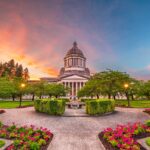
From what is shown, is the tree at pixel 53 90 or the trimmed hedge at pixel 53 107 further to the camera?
the tree at pixel 53 90

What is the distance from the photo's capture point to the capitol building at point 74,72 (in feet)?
293

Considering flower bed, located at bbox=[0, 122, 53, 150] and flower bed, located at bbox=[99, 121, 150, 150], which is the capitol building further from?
flower bed, located at bbox=[0, 122, 53, 150]

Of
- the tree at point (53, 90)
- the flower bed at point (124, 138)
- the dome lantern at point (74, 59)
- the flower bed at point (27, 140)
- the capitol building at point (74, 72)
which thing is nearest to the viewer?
the flower bed at point (27, 140)

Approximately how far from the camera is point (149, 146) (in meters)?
8.52

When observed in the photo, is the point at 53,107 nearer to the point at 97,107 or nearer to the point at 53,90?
the point at 97,107

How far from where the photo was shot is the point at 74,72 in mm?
95188

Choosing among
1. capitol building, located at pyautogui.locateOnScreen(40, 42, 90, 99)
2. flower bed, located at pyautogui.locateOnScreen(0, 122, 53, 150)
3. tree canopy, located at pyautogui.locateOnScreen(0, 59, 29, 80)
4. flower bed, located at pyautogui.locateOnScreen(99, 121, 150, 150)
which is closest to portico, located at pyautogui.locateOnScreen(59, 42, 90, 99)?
capitol building, located at pyautogui.locateOnScreen(40, 42, 90, 99)

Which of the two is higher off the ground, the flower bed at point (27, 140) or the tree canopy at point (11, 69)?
the tree canopy at point (11, 69)

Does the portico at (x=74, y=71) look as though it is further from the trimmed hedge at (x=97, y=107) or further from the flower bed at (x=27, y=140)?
the flower bed at (x=27, y=140)

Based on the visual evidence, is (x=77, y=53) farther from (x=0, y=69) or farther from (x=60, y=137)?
(x=60, y=137)

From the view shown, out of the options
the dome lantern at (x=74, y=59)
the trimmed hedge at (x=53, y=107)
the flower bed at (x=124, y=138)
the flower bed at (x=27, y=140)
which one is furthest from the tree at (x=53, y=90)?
the flower bed at (x=124, y=138)

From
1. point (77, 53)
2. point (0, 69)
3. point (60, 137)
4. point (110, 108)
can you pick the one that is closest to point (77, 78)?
point (77, 53)

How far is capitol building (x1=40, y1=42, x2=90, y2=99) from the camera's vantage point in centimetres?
8925

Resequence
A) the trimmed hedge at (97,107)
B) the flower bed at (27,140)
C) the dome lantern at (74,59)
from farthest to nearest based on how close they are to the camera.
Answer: the dome lantern at (74,59)
the trimmed hedge at (97,107)
the flower bed at (27,140)
